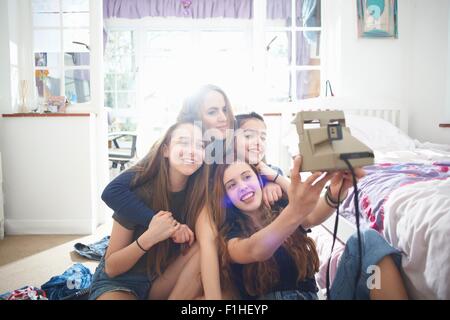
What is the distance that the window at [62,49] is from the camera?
2.29m

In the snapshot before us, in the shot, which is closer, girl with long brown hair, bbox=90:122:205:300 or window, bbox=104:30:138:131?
girl with long brown hair, bbox=90:122:205:300

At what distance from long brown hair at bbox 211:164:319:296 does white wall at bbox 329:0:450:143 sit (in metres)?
1.21

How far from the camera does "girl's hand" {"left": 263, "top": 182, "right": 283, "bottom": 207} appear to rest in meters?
0.70

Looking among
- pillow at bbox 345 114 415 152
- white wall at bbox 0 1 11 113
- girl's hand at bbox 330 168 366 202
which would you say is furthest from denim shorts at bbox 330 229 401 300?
white wall at bbox 0 1 11 113

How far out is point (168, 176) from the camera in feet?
2.30

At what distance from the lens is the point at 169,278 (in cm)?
66

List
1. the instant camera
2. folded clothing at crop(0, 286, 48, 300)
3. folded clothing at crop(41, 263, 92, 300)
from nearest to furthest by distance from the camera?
the instant camera, folded clothing at crop(0, 286, 48, 300), folded clothing at crop(41, 263, 92, 300)

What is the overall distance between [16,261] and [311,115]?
5.49ft

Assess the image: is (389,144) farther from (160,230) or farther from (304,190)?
(160,230)

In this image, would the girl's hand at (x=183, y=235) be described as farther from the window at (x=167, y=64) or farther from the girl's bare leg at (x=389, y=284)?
the girl's bare leg at (x=389, y=284)

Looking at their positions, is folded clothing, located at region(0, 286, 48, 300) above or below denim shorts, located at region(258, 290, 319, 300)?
below

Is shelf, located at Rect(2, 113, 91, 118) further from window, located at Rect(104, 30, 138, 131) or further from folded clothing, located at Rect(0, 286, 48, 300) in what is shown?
folded clothing, located at Rect(0, 286, 48, 300)

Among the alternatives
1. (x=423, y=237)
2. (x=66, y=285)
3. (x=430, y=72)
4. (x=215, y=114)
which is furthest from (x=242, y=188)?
(x=430, y=72)
